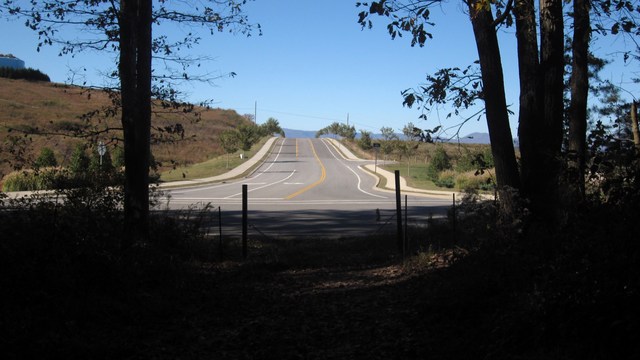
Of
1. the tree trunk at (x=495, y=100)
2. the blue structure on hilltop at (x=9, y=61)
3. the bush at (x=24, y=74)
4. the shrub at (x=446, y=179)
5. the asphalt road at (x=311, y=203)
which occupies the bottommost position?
the asphalt road at (x=311, y=203)

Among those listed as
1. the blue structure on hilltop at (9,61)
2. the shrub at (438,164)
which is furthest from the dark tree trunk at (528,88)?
the shrub at (438,164)

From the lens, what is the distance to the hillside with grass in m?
8.04

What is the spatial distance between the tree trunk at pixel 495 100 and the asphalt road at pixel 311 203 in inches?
191

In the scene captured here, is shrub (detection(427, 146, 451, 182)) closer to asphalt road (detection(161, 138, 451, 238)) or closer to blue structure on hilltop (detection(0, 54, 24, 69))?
asphalt road (detection(161, 138, 451, 238))

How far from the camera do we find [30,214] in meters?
5.95

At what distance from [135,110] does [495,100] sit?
5260 millimetres

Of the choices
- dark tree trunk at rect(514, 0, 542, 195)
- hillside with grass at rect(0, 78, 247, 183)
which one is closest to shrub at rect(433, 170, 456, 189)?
hillside with grass at rect(0, 78, 247, 183)

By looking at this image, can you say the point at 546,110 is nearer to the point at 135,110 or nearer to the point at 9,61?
the point at 135,110

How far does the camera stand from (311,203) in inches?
1003

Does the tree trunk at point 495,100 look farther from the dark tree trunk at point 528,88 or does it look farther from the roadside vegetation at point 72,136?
the roadside vegetation at point 72,136

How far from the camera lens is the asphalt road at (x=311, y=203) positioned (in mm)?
16000

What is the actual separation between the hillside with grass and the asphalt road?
2.42 m

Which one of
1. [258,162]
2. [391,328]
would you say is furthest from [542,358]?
[258,162]

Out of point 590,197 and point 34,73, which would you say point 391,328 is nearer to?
point 590,197
